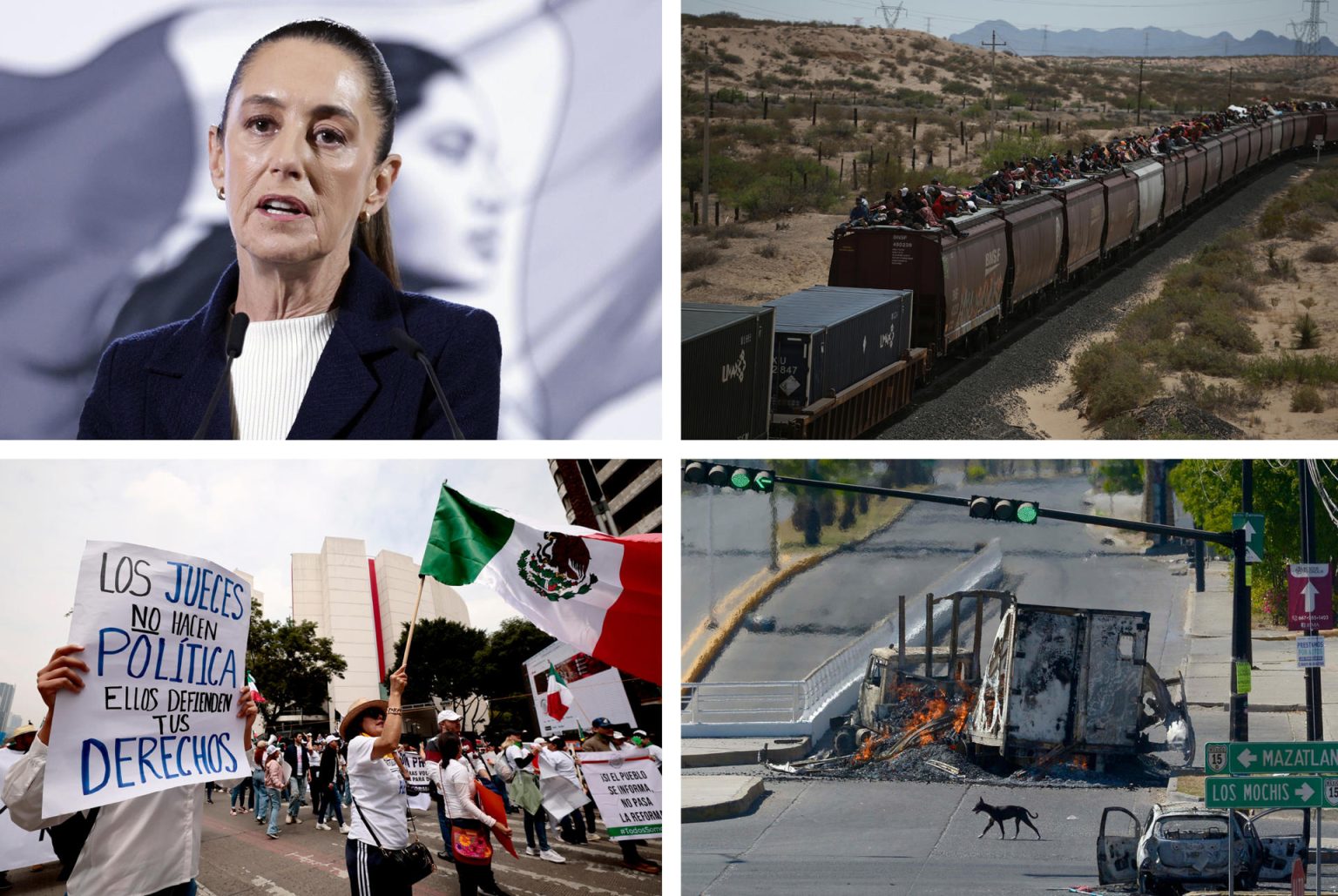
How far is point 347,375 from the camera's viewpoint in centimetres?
764

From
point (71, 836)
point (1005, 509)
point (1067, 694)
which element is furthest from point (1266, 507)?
point (71, 836)

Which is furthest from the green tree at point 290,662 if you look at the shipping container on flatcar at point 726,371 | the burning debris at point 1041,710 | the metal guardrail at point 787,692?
the burning debris at point 1041,710

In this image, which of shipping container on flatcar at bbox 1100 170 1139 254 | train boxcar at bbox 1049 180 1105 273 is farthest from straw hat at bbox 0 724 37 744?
shipping container on flatcar at bbox 1100 170 1139 254

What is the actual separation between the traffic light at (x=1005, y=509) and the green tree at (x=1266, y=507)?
137 centimetres

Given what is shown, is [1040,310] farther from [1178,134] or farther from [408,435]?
[408,435]

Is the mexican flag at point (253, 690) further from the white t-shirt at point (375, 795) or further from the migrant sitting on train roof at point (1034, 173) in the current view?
the migrant sitting on train roof at point (1034, 173)

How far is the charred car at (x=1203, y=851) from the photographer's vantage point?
8.09 m

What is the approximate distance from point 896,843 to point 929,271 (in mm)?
6883

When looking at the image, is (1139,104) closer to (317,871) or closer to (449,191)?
(449,191)

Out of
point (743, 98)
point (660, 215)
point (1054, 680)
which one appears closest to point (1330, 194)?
point (743, 98)

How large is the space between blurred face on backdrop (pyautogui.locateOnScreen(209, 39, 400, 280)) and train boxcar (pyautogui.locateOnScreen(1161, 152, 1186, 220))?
16029 mm

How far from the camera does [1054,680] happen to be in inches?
388

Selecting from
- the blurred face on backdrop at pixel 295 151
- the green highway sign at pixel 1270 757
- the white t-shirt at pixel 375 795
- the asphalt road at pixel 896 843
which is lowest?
the asphalt road at pixel 896 843

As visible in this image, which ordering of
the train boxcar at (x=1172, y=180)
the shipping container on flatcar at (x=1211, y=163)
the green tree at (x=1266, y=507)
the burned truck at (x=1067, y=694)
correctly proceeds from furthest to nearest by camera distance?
1. the shipping container on flatcar at (x=1211, y=163)
2. the train boxcar at (x=1172, y=180)
3. the burned truck at (x=1067, y=694)
4. the green tree at (x=1266, y=507)
